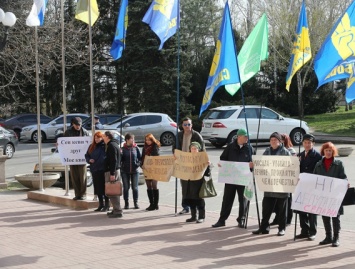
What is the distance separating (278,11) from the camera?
44.2 meters

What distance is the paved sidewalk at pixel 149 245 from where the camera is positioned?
28.9 feet

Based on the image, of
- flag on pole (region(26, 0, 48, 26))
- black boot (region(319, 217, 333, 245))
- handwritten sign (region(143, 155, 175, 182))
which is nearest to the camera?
black boot (region(319, 217, 333, 245))

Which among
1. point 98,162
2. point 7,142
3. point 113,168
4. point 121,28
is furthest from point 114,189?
point 7,142

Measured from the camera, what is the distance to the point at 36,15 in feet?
50.2

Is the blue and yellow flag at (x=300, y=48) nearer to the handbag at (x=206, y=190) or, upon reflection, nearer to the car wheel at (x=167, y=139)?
the handbag at (x=206, y=190)

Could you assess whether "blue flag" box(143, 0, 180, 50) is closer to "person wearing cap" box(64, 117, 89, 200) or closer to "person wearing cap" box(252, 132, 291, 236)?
"person wearing cap" box(64, 117, 89, 200)

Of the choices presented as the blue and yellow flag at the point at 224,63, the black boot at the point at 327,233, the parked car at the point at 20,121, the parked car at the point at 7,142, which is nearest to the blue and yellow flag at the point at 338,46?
the blue and yellow flag at the point at 224,63

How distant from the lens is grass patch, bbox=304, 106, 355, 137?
1353 inches

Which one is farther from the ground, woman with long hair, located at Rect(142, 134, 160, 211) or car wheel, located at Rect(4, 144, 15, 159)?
car wheel, located at Rect(4, 144, 15, 159)

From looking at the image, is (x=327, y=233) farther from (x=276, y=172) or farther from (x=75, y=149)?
(x=75, y=149)

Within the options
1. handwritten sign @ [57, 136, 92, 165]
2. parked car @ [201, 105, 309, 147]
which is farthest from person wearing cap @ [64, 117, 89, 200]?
parked car @ [201, 105, 309, 147]

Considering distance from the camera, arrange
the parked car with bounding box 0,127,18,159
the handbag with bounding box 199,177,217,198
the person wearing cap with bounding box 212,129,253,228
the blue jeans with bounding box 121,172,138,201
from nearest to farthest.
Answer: the person wearing cap with bounding box 212,129,253,228, the handbag with bounding box 199,177,217,198, the blue jeans with bounding box 121,172,138,201, the parked car with bounding box 0,127,18,159

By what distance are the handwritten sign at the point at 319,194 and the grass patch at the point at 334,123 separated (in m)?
23.6

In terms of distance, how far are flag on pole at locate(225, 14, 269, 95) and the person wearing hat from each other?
72.1 inches
